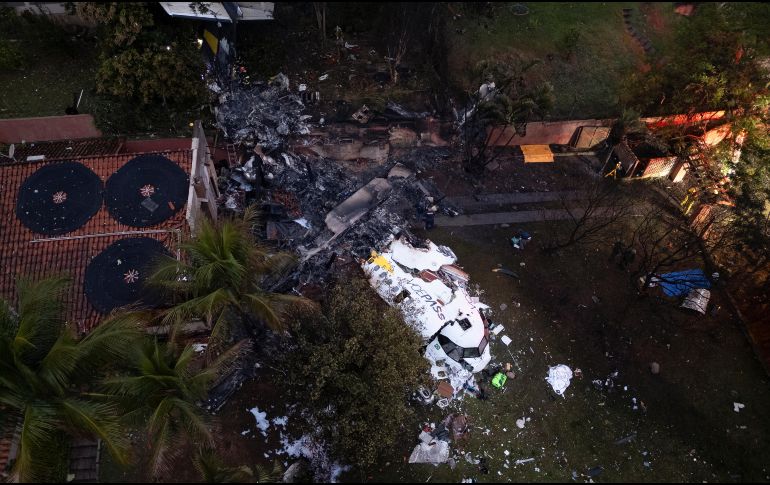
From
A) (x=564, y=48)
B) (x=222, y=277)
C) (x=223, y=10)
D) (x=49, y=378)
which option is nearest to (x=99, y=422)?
(x=49, y=378)

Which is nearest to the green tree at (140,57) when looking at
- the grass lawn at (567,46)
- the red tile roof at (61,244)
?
the red tile roof at (61,244)

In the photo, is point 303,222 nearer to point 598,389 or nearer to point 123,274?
point 123,274

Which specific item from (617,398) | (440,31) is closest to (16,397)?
(617,398)

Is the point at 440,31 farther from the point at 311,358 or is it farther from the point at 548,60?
the point at 311,358

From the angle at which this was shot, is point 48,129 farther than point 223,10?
No

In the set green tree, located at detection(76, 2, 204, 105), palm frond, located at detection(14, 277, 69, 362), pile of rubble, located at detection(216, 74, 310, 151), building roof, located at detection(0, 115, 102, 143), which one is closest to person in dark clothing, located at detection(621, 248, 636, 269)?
pile of rubble, located at detection(216, 74, 310, 151)
